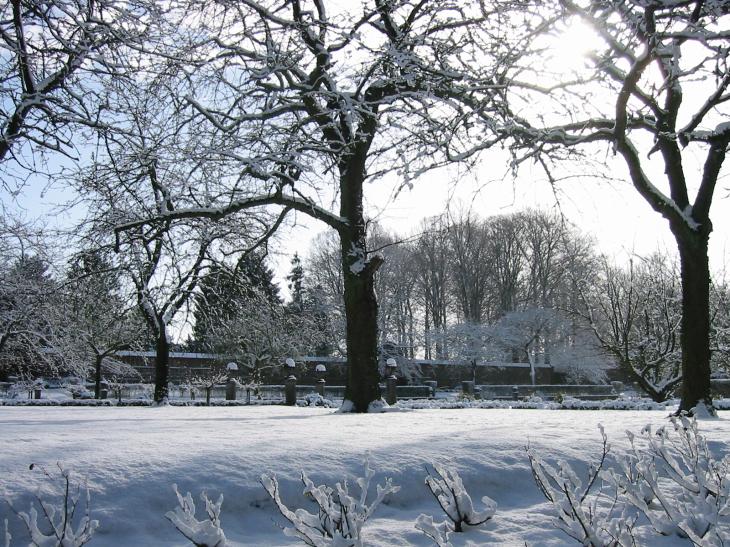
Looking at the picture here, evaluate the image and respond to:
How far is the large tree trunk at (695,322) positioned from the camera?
31.9ft

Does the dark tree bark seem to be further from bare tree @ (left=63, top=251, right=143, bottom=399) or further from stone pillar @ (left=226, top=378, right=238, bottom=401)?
stone pillar @ (left=226, top=378, right=238, bottom=401)

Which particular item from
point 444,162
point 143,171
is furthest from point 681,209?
point 143,171

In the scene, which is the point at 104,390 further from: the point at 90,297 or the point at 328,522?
the point at 328,522

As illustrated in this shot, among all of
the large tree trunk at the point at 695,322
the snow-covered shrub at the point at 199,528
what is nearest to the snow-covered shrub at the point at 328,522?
the snow-covered shrub at the point at 199,528

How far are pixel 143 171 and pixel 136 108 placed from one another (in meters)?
2.37

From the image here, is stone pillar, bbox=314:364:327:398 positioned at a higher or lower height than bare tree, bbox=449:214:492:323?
lower

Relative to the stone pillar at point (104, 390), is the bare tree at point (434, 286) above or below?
above

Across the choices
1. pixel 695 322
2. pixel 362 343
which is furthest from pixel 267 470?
pixel 362 343

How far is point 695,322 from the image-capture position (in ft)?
32.1

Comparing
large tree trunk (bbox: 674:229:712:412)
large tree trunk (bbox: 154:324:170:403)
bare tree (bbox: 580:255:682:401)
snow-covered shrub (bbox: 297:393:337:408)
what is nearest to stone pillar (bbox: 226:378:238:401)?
snow-covered shrub (bbox: 297:393:337:408)

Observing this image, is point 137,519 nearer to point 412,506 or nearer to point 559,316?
point 412,506

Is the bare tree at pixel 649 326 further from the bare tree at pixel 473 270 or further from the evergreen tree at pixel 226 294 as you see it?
the bare tree at pixel 473 270

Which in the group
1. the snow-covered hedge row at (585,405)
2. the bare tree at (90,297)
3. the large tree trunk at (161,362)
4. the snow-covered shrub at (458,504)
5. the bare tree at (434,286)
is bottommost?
the snow-covered hedge row at (585,405)

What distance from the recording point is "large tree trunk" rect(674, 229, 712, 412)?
971 cm
